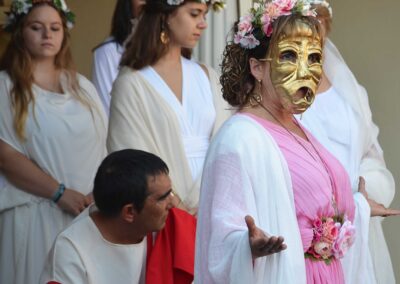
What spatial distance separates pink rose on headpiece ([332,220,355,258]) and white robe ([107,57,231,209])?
4.57ft

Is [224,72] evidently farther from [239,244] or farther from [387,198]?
[387,198]

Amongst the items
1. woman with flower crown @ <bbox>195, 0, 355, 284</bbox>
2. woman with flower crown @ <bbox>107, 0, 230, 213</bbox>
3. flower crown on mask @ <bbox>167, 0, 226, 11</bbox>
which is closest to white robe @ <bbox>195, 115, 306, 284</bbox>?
woman with flower crown @ <bbox>195, 0, 355, 284</bbox>

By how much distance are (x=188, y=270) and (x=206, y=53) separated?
6.97ft

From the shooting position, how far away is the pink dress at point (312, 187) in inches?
155

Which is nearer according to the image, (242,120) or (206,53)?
(242,120)

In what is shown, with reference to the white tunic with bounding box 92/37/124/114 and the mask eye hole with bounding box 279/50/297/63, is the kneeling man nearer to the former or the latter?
the mask eye hole with bounding box 279/50/297/63

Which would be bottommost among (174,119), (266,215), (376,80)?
(376,80)

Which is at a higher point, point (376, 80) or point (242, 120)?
point (242, 120)

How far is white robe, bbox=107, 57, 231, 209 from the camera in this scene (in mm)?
5496

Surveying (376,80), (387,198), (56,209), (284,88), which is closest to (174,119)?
(56,209)

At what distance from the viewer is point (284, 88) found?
4.09 meters

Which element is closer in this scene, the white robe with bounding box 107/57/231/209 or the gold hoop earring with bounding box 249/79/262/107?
the gold hoop earring with bounding box 249/79/262/107

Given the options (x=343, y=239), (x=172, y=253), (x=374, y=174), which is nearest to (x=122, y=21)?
(x=374, y=174)

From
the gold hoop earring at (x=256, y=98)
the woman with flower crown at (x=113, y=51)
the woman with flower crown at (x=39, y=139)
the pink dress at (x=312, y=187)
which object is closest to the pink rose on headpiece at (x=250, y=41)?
the gold hoop earring at (x=256, y=98)
